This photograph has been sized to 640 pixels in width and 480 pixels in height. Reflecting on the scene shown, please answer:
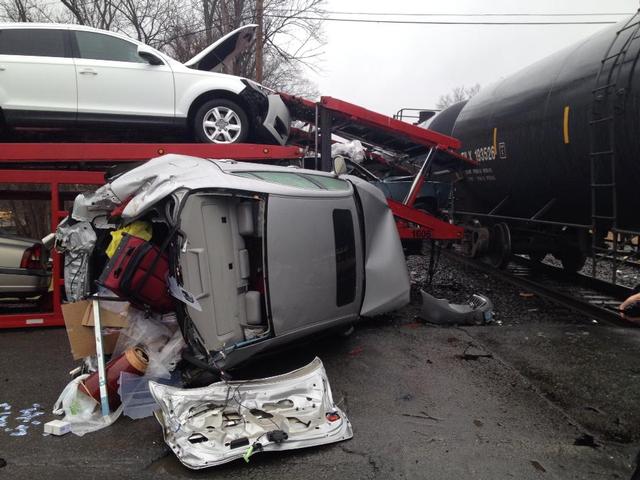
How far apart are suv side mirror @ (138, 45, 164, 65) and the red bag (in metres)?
3.37

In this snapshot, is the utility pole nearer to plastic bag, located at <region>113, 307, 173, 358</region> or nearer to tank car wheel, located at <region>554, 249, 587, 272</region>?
tank car wheel, located at <region>554, 249, 587, 272</region>

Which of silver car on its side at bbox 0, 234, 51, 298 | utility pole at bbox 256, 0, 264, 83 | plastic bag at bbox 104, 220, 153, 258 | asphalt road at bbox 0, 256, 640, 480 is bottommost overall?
asphalt road at bbox 0, 256, 640, 480

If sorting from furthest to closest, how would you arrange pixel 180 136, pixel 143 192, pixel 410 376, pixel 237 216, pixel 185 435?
1. pixel 180 136
2. pixel 410 376
3. pixel 237 216
4. pixel 143 192
5. pixel 185 435

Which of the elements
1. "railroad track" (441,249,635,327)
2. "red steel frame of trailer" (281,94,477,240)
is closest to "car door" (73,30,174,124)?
"red steel frame of trailer" (281,94,477,240)

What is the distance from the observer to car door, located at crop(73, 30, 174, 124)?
6062 mm

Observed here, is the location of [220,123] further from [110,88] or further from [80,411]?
[80,411]

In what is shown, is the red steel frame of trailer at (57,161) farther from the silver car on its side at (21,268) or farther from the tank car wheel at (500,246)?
the tank car wheel at (500,246)

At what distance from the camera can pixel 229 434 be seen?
3.20 meters

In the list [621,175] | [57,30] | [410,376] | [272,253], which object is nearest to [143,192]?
[272,253]

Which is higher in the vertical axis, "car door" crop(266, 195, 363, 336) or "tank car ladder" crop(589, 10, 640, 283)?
"tank car ladder" crop(589, 10, 640, 283)

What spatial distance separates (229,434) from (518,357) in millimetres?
3148

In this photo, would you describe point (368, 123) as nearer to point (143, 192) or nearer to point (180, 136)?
point (180, 136)

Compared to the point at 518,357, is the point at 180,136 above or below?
above

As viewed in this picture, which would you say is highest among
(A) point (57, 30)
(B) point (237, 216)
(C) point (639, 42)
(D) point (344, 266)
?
(A) point (57, 30)
